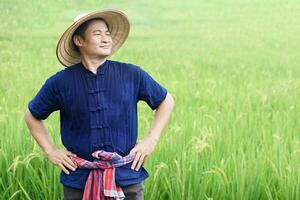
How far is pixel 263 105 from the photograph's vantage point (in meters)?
4.85

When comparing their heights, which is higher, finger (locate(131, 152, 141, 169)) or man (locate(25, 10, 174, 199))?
man (locate(25, 10, 174, 199))

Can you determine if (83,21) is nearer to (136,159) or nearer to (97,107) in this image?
(97,107)

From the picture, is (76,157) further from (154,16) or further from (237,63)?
(154,16)

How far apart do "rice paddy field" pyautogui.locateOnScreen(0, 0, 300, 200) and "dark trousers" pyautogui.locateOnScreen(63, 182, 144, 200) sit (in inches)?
8.3

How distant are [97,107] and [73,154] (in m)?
0.18

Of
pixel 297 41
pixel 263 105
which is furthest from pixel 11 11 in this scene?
pixel 263 105

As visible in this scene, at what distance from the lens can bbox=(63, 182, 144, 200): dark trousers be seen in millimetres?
2600

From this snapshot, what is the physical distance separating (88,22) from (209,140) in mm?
1064

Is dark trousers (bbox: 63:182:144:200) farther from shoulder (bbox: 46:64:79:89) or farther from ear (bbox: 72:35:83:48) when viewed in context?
ear (bbox: 72:35:83:48)

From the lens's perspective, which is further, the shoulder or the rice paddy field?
the rice paddy field

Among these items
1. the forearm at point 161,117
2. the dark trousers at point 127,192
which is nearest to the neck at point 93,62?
the forearm at point 161,117

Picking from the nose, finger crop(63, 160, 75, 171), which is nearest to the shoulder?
the nose

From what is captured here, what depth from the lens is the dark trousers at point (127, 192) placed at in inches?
102

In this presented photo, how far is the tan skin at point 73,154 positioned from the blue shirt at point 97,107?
0.07ft
